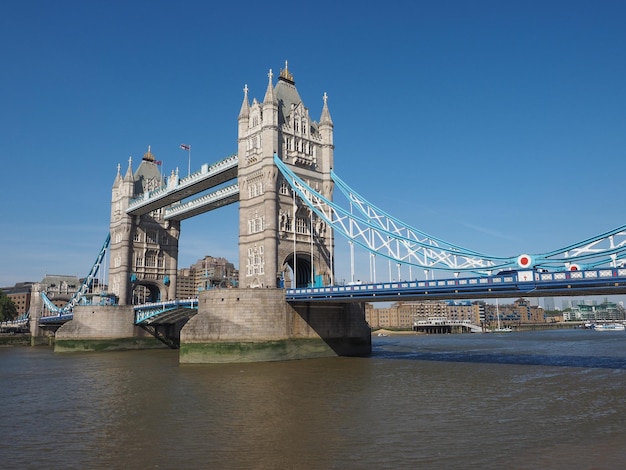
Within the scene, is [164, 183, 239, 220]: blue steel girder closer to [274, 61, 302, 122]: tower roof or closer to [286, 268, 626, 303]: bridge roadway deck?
[274, 61, 302, 122]: tower roof

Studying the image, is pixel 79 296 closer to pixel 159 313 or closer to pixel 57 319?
pixel 57 319

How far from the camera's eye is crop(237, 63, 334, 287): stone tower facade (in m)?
46.4

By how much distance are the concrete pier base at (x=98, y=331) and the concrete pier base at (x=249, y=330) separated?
24.4 m

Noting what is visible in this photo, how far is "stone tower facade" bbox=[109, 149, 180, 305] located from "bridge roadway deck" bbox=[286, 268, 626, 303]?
1441 inches

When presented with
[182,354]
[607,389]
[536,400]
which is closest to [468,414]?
[536,400]

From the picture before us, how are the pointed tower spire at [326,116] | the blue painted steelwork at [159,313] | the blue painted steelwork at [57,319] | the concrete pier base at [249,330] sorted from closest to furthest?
the concrete pier base at [249,330] < the pointed tower spire at [326,116] < the blue painted steelwork at [159,313] < the blue painted steelwork at [57,319]

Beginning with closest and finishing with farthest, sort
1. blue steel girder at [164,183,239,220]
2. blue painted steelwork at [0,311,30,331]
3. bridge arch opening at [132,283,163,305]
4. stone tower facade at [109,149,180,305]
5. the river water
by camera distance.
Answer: the river water
blue steel girder at [164,183,239,220]
stone tower facade at [109,149,180,305]
bridge arch opening at [132,283,163,305]
blue painted steelwork at [0,311,30,331]

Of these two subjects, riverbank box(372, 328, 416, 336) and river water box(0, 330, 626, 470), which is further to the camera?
riverbank box(372, 328, 416, 336)

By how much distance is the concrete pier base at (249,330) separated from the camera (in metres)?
38.7

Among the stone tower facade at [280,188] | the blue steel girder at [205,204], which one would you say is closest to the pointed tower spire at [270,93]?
the stone tower facade at [280,188]

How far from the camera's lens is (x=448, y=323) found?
151 meters

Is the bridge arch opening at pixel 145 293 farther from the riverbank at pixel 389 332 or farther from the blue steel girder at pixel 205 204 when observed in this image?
the riverbank at pixel 389 332

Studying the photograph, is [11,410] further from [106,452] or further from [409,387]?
[409,387]

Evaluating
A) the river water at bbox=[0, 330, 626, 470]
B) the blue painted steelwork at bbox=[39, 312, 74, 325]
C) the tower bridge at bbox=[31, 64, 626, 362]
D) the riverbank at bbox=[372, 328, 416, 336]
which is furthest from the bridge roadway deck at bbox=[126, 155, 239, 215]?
the riverbank at bbox=[372, 328, 416, 336]
